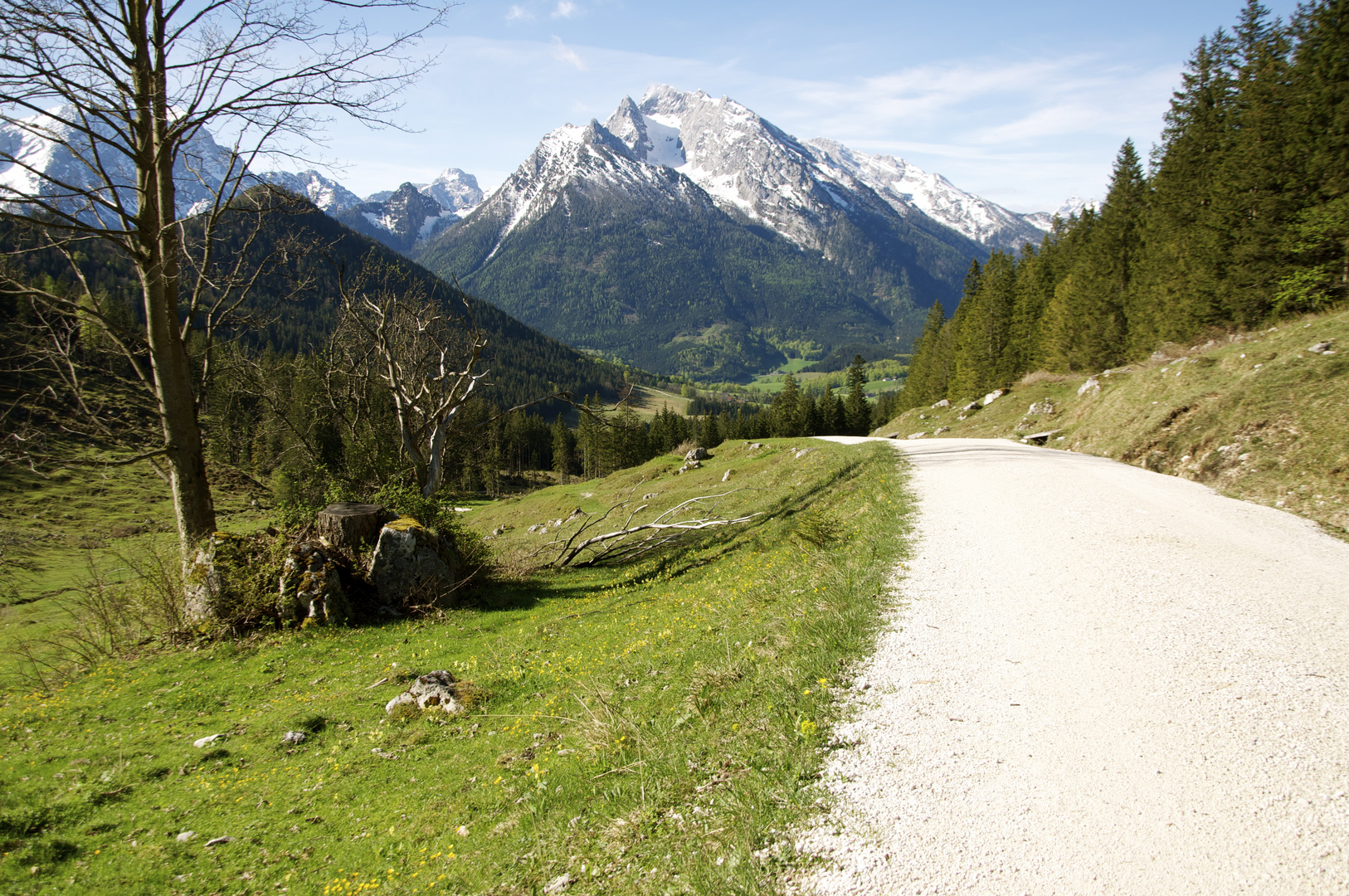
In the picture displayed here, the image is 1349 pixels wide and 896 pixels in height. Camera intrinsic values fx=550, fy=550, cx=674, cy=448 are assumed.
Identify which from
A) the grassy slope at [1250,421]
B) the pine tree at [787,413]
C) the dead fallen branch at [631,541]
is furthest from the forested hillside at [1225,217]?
the pine tree at [787,413]

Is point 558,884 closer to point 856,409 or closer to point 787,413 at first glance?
point 787,413

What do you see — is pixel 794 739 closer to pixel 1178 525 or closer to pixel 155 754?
pixel 155 754

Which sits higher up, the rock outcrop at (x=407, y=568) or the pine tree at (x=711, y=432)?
the pine tree at (x=711, y=432)

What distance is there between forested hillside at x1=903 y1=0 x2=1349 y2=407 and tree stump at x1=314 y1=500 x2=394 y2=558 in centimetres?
3493

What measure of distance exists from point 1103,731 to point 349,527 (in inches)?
531

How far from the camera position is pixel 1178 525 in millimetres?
9898

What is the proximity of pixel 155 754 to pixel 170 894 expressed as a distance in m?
3.04

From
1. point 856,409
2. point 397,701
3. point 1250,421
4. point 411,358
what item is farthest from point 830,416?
point 397,701

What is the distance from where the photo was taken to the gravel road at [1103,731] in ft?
10.8

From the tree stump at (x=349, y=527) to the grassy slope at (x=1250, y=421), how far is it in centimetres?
1950

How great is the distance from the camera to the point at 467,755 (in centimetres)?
689

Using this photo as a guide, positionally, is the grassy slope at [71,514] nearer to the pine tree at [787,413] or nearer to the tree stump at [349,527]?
the tree stump at [349,527]

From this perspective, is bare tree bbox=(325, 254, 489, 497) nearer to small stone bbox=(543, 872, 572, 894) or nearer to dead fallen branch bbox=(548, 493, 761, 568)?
dead fallen branch bbox=(548, 493, 761, 568)

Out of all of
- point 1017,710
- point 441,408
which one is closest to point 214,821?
point 1017,710
